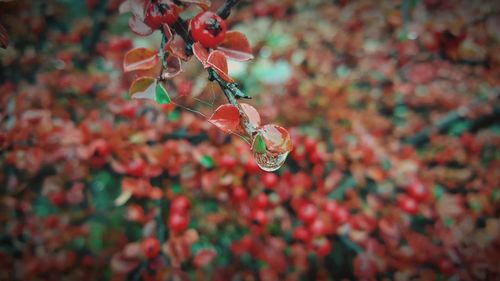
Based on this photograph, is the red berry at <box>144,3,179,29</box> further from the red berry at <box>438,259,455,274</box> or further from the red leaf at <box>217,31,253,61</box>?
the red berry at <box>438,259,455,274</box>

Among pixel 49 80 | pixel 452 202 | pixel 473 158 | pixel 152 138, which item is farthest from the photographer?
pixel 473 158

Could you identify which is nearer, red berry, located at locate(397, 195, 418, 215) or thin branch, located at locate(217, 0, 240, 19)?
thin branch, located at locate(217, 0, 240, 19)

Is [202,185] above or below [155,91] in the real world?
below

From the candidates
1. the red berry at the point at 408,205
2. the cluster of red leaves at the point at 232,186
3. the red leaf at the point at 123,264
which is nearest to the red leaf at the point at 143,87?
the cluster of red leaves at the point at 232,186

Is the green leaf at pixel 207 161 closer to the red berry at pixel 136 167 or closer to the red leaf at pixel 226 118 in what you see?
the red berry at pixel 136 167

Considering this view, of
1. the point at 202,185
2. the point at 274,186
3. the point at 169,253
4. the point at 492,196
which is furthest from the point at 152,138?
the point at 492,196

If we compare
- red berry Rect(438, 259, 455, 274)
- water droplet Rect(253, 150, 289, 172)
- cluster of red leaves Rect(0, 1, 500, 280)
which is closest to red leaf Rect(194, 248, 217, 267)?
cluster of red leaves Rect(0, 1, 500, 280)

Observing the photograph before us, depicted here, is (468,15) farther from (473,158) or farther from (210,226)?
(210,226)
